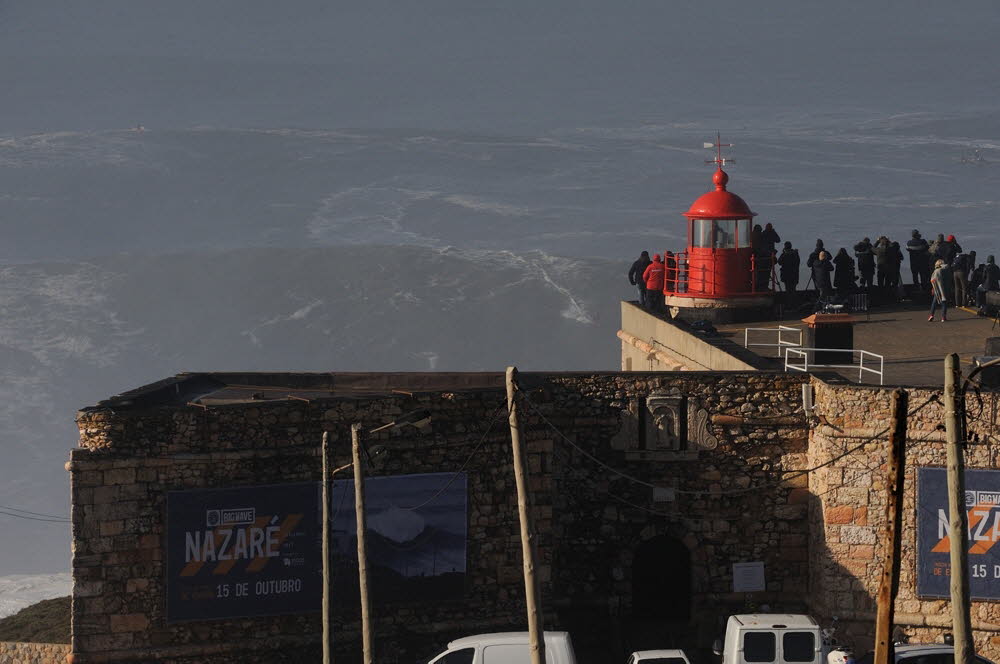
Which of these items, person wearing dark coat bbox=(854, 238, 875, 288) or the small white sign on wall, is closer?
the small white sign on wall

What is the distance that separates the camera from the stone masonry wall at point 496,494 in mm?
22312

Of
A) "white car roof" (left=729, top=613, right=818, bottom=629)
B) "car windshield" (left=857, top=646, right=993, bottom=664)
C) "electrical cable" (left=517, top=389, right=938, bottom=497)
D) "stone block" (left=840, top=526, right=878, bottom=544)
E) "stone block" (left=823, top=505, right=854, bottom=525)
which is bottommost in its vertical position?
"car windshield" (left=857, top=646, right=993, bottom=664)

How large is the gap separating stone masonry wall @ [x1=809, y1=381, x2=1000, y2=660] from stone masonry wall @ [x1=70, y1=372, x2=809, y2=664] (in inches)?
33.7

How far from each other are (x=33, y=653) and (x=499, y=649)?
9.06m

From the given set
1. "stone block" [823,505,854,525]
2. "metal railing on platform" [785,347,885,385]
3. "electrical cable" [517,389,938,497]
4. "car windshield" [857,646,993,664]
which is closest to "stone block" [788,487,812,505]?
"electrical cable" [517,389,938,497]

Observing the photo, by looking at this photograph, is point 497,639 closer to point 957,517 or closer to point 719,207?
point 957,517

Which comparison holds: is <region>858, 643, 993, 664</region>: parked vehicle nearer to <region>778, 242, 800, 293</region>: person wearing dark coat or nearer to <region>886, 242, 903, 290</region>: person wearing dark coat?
<region>778, 242, 800, 293</region>: person wearing dark coat

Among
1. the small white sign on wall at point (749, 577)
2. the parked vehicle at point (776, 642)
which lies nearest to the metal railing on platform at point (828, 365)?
the small white sign on wall at point (749, 577)

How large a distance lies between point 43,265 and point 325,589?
183836 millimetres

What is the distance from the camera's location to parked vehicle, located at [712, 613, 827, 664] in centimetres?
2103

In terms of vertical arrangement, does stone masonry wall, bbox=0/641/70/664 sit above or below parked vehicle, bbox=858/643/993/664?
below

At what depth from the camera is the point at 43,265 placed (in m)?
193

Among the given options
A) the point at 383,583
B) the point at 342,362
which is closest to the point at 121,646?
the point at 383,583

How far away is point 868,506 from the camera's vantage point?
23094mm
